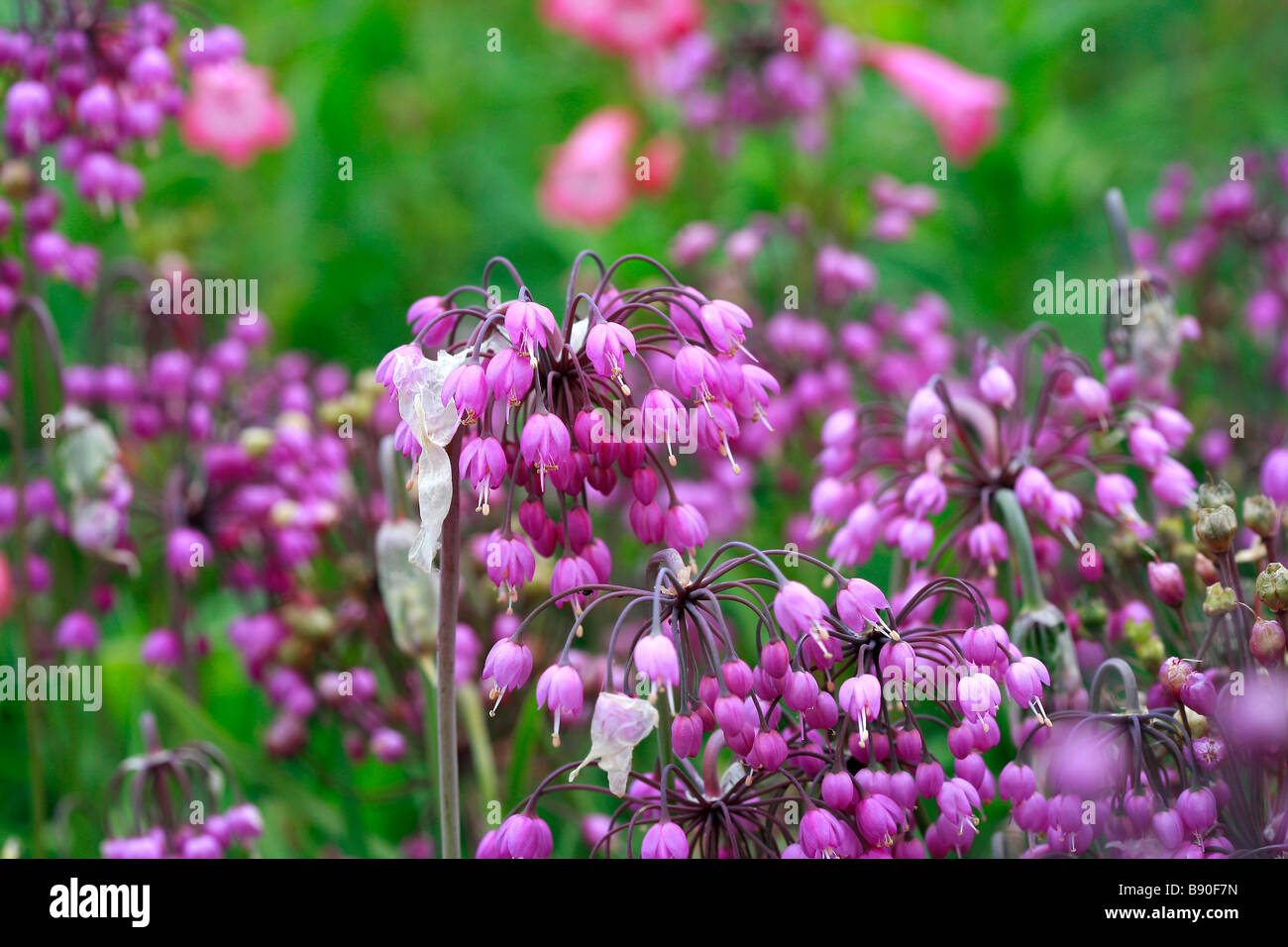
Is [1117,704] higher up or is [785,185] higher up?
[785,185]

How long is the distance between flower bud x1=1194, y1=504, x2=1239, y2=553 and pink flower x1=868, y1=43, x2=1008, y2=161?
7.19 ft

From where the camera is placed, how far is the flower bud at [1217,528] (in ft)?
4.60

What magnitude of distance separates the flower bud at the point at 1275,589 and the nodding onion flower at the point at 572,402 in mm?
595

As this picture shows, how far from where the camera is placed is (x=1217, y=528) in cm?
140

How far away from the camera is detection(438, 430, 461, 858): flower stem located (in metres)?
1.36

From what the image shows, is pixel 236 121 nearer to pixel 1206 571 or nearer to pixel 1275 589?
pixel 1206 571

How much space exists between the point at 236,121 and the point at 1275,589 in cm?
339

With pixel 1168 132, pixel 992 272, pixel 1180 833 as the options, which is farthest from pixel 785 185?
pixel 1180 833

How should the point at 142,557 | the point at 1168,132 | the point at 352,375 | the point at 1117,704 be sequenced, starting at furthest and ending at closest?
the point at 1168,132 → the point at 352,375 → the point at 142,557 → the point at 1117,704

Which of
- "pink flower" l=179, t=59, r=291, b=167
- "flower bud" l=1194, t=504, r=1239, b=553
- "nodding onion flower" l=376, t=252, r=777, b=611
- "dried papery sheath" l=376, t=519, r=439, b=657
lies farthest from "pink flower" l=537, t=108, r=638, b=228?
"flower bud" l=1194, t=504, r=1239, b=553

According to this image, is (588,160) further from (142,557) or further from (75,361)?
(142,557)

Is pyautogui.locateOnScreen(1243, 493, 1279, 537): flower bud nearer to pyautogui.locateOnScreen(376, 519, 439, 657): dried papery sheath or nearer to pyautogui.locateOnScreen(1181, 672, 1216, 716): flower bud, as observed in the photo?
pyautogui.locateOnScreen(1181, 672, 1216, 716): flower bud

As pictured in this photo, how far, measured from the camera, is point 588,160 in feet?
13.3
